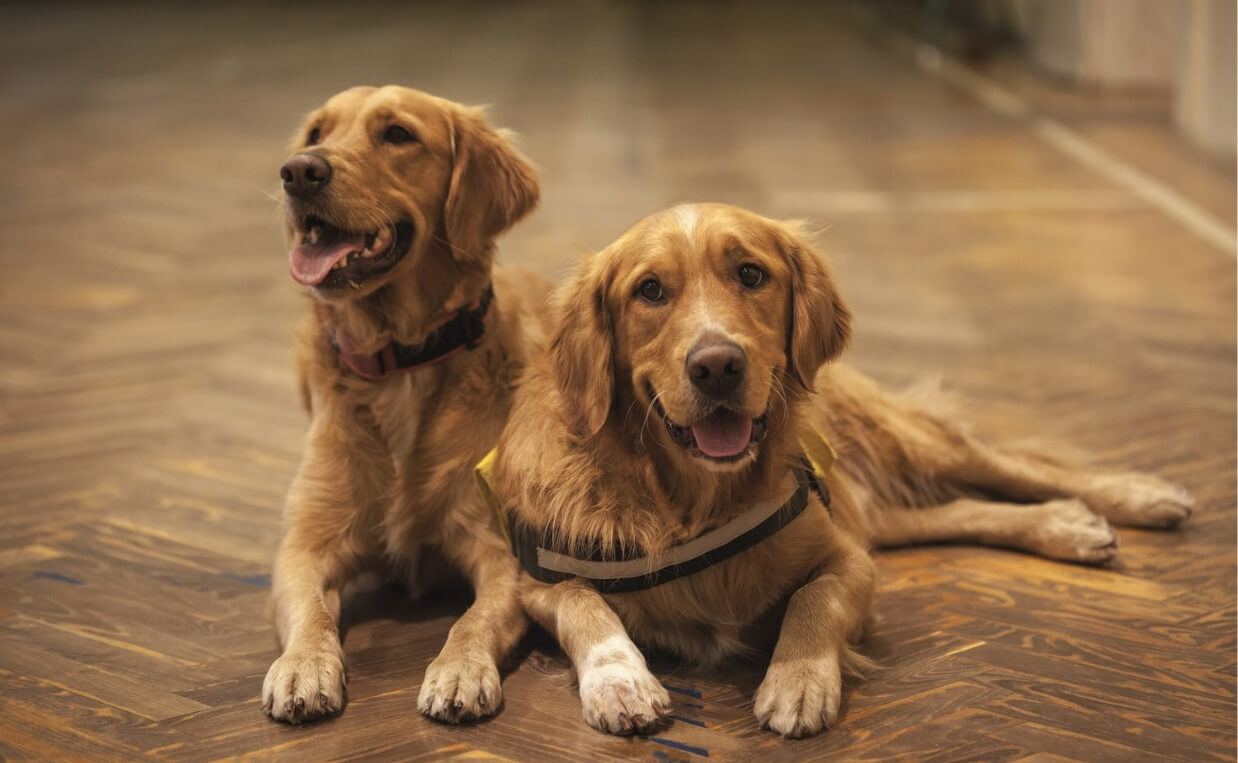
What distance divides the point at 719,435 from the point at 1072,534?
1207 millimetres

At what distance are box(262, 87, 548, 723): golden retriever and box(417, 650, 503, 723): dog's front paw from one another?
0.96 feet

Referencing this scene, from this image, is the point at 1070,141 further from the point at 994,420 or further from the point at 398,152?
the point at 398,152

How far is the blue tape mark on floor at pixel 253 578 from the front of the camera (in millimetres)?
3326

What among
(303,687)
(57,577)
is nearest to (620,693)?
(303,687)

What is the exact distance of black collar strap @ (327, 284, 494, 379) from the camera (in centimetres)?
312

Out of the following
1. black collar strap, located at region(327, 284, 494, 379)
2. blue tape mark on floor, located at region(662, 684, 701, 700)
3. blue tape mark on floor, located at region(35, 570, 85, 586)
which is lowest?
blue tape mark on floor, located at region(35, 570, 85, 586)

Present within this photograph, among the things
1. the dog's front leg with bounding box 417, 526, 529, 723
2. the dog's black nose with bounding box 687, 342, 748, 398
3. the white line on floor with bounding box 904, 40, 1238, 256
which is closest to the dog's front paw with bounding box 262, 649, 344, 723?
the dog's front leg with bounding box 417, 526, 529, 723

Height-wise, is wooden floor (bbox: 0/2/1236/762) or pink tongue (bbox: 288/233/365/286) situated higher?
pink tongue (bbox: 288/233/365/286)

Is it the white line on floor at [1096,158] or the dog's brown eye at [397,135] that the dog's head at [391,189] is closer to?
the dog's brown eye at [397,135]

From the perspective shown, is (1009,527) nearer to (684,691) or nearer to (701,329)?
(684,691)

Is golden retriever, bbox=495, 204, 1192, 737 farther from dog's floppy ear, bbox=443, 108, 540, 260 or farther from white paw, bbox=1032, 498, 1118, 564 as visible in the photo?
white paw, bbox=1032, 498, 1118, 564

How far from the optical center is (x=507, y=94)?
11414mm

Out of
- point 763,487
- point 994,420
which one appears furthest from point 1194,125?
point 763,487

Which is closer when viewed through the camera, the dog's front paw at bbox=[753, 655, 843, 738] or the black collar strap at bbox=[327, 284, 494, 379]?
the dog's front paw at bbox=[753, 655, 843, 738]
